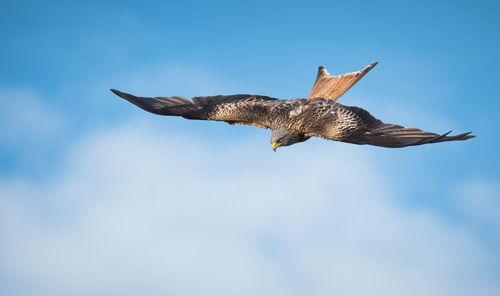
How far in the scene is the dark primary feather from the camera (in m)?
12.0

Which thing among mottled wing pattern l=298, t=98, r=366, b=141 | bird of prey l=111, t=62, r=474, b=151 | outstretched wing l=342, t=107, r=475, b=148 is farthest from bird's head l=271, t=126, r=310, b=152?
outstretched wing l=342, t=107, r=475, b=148

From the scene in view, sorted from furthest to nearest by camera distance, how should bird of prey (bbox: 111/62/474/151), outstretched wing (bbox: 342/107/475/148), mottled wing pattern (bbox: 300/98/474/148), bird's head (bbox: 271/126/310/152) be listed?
bird's head (bbox: 271/126/310/152) < bird of prey (bbox: 111/62/474/151) < mottled wing pattern (bbox: 300/98/474/148) < outstretched wing (bbox: 342/107/475/148)

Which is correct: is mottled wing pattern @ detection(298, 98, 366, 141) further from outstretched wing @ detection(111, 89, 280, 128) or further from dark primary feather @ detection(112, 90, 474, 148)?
outstretched wing @ detection(111, 89, 280, 128)

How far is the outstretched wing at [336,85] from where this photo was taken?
14.0m

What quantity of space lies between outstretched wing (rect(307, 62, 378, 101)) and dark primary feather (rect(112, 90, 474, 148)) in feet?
1.85

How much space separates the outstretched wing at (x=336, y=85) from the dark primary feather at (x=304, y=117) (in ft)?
1.85

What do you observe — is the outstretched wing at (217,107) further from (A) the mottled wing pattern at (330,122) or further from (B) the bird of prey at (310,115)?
(A) the mottled wing pattern at (330,122)

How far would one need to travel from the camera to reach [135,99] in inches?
614

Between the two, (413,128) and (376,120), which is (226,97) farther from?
(413,128)

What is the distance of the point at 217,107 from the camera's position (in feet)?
48.2

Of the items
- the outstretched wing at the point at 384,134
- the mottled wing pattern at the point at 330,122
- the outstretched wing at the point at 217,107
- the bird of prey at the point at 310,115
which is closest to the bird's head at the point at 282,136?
the bird of prey at the point at 310,115

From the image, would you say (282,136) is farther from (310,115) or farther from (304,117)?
(310,115)

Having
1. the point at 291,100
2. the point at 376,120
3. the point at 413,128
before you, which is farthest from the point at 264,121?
the point at 413,128

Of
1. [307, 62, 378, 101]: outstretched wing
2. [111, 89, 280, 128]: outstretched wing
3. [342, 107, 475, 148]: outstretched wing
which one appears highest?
[307, 62, 378, 101]: outstretched wing
